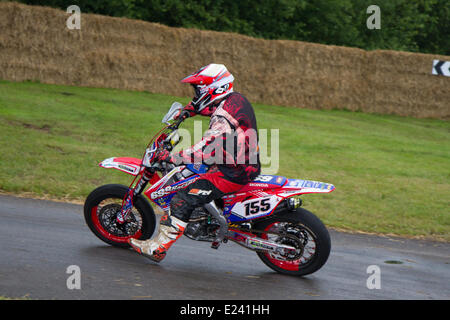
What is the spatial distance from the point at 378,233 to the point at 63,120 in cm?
861

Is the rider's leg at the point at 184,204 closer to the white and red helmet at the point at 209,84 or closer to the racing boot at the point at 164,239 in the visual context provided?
the racing boot at the point at 164,239

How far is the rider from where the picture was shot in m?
5.81

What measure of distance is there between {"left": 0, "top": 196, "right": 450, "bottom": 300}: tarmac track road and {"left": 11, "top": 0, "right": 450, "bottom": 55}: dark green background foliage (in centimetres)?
1850

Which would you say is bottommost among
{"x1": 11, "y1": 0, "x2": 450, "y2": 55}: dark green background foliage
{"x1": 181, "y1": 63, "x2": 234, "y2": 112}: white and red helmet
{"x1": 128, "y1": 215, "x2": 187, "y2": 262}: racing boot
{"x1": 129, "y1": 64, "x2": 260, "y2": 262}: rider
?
{"x1": 128, "y1": 215, "x2": 187, "y2": 262}: racing boot

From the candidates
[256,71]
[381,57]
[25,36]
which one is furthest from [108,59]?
[381,57]

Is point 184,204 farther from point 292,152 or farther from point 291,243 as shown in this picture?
point 292,152

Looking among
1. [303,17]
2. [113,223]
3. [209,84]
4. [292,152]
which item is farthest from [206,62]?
[209,84]

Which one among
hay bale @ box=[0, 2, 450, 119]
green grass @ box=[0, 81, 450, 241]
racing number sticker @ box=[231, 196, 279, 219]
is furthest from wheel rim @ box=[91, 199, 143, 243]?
hay bale @ box=[0, 2, 450, 119]

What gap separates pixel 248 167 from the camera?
19.5ft

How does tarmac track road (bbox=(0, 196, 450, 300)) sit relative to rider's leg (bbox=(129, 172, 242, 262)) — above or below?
below

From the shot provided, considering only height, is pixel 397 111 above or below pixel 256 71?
below

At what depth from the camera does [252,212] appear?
601 cm

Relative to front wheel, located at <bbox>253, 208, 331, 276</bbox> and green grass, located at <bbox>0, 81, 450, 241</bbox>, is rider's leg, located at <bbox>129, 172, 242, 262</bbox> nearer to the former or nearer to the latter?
front wheel, located at <bbox>253, 208, 331, 276</bbox>

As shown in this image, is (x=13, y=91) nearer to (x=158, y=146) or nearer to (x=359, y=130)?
(x=359, y=130)
